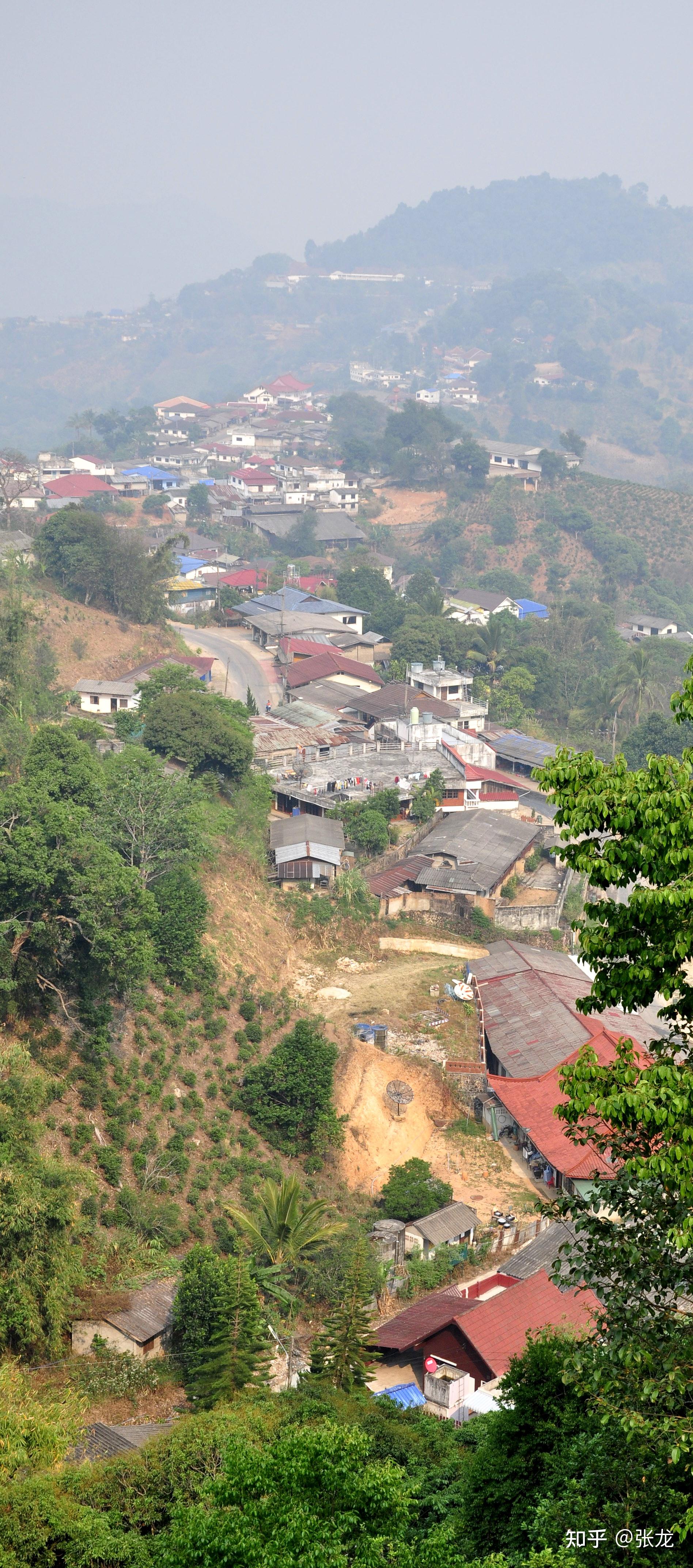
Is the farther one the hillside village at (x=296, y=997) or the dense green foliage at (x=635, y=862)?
the hillside village at (x=296, y=997)

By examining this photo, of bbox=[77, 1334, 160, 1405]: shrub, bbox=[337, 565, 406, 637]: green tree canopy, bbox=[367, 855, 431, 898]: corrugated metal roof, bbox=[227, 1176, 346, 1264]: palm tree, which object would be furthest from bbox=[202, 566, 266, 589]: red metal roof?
bbox=[77, 1334, 160, 1405]: shrub

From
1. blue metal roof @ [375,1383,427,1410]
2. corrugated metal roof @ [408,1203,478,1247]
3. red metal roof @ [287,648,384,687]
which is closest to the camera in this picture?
blue metal roof @ [375,1383,427,1410]

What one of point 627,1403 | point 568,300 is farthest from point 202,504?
point 568,300

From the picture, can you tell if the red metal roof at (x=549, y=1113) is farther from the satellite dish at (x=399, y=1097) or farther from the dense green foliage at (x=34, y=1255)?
the dense green foliage at (x=34, y=1255)

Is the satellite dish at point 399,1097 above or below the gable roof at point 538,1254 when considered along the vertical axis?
below

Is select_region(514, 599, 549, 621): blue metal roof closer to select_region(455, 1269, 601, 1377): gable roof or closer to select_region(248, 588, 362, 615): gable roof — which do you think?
select_region(248, 588, 362, 615): gable roof

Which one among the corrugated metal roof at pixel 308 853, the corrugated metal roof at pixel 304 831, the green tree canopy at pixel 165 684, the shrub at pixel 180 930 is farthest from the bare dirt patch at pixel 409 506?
the shrub at pixel 180 930

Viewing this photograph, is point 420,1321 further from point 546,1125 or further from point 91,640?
point 91,640
